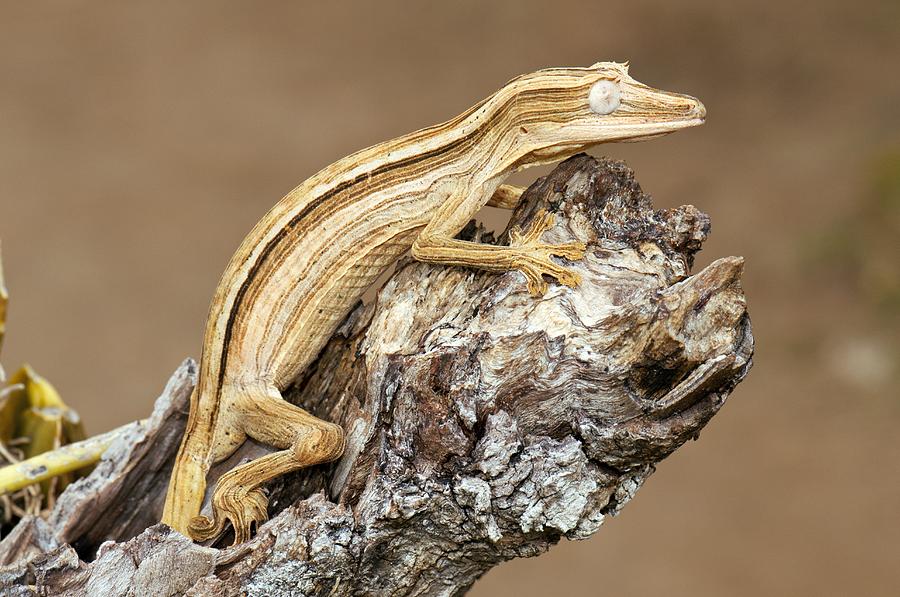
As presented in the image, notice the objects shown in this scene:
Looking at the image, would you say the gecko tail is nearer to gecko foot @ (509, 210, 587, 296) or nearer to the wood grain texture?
the wood grain texture

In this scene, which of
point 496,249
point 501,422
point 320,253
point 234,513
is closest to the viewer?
point 501,422

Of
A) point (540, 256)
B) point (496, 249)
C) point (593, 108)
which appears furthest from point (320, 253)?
point (593, 108)

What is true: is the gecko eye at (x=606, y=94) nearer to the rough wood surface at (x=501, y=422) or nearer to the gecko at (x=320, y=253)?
the gecko at (x=320, y=253)

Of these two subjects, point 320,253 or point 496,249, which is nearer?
point 496,249

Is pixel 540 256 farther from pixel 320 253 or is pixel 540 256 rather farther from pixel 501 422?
pixel 320 253

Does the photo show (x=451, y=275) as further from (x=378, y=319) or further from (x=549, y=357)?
(x=549, y=357)

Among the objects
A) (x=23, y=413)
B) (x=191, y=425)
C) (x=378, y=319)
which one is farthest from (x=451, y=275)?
(x=23, y=413)

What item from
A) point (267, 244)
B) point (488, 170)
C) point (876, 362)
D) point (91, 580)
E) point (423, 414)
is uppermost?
point (876, 362)
